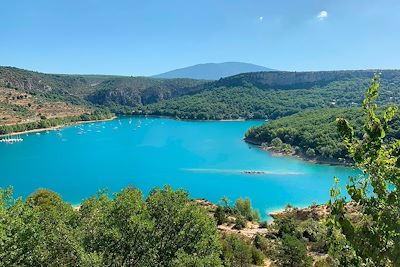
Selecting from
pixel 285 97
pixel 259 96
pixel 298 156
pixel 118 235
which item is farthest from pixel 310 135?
pixel 259 96

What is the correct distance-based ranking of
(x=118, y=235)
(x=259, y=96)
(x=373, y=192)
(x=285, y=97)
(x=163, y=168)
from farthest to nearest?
(x=259, y=96) < (x=285, y=97) < (x=163, y=168) < (x=118, y=235) < (x=373, y=192)

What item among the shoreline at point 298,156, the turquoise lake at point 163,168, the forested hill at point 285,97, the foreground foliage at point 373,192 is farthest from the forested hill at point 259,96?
the foreground foliage at point 373,192

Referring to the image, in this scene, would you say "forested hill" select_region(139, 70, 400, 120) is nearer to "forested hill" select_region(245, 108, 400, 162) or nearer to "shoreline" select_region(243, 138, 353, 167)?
"forested hill" select_region(245, 108, 400, 162)

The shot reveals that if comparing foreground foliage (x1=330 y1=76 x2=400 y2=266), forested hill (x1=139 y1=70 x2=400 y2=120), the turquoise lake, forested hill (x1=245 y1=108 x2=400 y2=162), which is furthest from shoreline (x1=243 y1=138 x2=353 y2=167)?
foreground foliage (x1=330 y1=76 x2=400 y2=266)

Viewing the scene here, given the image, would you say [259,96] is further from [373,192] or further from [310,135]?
[373,192]

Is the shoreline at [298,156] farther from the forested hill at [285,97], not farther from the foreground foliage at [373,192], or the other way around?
the foreground foliage at [373,192]
